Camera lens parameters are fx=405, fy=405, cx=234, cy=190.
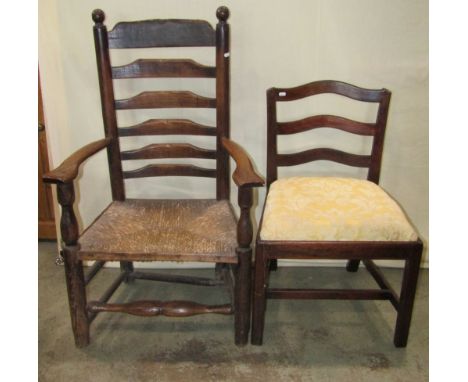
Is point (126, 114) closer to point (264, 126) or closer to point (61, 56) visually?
point (61, 56)

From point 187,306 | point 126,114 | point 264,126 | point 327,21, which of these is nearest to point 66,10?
point 126,114

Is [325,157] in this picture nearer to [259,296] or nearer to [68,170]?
[259,296]

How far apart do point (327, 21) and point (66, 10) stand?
43.1 inches

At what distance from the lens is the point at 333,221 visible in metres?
1.37

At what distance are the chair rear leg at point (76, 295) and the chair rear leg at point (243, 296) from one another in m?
0.55

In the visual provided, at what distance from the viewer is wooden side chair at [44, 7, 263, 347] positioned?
1.34m

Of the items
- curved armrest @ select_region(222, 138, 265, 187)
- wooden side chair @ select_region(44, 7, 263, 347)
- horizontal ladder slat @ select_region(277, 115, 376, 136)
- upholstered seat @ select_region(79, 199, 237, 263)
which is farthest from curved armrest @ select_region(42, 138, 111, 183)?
horizontal ladder slat @ select_region(277, 115, 376, 136)

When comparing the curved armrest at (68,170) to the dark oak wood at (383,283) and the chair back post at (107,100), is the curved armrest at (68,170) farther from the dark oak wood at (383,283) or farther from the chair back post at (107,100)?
the dark oak wood at (383,283)

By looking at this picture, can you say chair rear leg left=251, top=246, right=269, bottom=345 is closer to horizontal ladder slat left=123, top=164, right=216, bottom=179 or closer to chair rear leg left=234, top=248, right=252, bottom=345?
chair rear leg left=234, top=248, right=252, bottom=345

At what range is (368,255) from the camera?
1379mm

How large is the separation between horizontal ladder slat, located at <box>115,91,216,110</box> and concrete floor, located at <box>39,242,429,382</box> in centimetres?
87

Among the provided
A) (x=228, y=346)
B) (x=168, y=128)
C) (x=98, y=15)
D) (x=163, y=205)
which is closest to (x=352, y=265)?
(x=228, y=346)

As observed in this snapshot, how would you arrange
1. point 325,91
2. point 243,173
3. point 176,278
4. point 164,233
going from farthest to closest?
point 176,278 → point 325,91 → point 164,233 → point 243,173

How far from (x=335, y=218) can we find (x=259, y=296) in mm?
388
